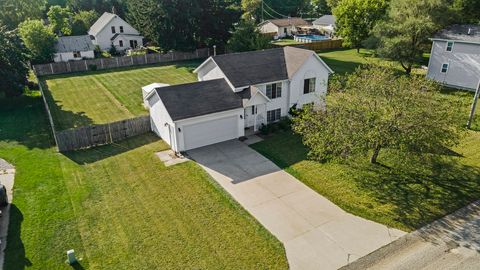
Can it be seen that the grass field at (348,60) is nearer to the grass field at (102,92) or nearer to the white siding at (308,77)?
the white siding at (308,77)

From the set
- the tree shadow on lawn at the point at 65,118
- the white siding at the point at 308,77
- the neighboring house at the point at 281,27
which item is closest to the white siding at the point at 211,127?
the white siding at the point at 308,77

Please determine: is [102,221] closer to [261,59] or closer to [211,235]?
[211,235]

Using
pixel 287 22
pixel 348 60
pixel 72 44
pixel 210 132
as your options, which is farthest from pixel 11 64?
pixel 287 22

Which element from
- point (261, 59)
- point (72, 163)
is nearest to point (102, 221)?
point (72, 163)

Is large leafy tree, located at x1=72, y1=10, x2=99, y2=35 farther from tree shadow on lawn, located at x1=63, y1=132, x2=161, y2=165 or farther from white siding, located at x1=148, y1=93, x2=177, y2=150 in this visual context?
tree shadow on lawn, located at x1=63, y1=132, x2=161, y2=165

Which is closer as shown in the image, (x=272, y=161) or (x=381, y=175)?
(x=381, y=175)
